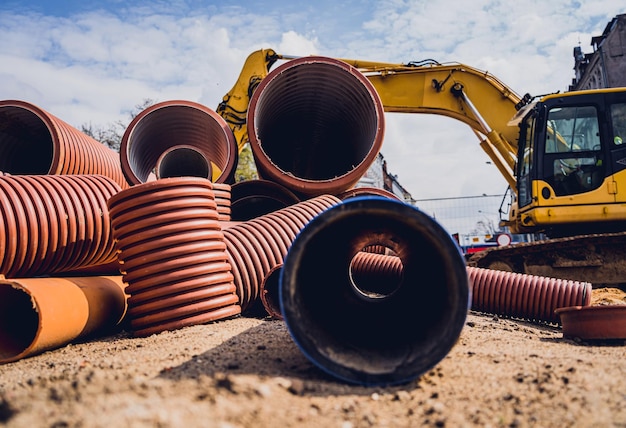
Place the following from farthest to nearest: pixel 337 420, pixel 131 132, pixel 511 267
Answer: pixel 511 267 → pixel 131 132 → pixel 337 420

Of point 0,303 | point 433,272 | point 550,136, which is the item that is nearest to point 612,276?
point 550,136

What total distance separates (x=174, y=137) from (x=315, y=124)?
2286 mm

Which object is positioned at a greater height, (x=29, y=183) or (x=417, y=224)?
(x=29, y=183)

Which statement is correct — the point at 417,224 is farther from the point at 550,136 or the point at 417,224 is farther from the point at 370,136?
the point at 550,136

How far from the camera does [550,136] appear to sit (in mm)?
7938

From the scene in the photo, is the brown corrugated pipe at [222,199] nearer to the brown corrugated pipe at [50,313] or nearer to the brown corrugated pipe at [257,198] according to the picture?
the brown corrugated pipe at [257,198]

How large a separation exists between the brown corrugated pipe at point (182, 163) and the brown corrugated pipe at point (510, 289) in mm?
3469

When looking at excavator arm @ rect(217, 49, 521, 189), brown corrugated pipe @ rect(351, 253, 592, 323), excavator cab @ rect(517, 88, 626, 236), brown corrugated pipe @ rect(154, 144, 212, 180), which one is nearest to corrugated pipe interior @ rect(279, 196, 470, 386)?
brown corrugated pipe @ rect(351, 253, 592, 323)

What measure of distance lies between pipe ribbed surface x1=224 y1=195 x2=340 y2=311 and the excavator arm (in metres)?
4.68

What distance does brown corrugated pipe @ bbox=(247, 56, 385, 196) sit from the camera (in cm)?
613

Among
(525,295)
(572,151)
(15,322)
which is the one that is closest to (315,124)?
(572,151)

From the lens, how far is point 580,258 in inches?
315

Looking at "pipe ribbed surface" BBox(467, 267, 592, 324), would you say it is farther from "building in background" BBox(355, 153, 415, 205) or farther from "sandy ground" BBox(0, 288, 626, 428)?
"building in background" BBox(355, 153, 415, 205)

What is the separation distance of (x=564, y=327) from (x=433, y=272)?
1706 mm
